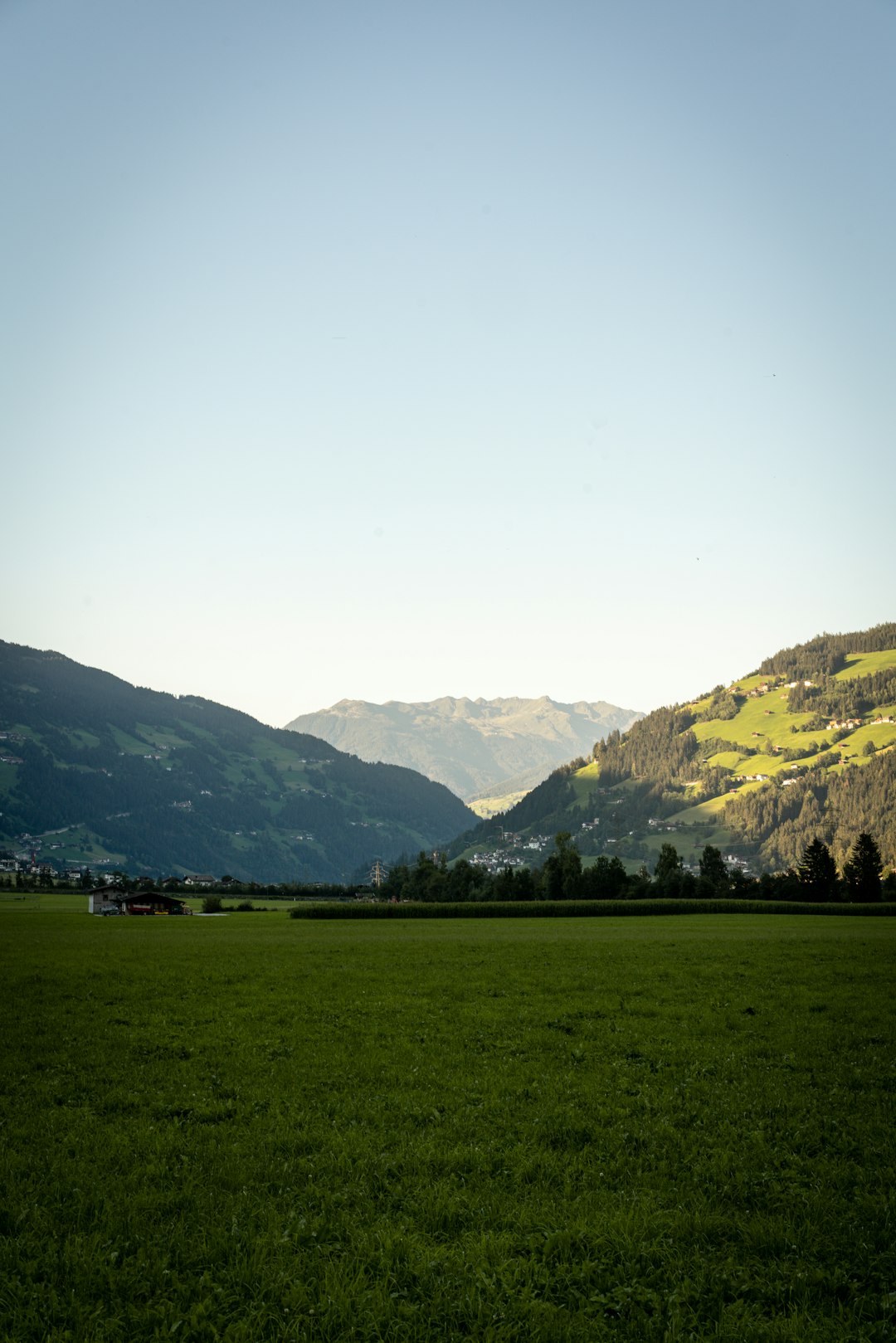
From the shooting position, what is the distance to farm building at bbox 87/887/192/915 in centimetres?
14600

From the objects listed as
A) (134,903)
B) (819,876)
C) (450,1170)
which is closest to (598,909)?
(819,876)

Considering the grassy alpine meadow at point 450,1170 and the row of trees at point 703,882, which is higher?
the grassy alpine meadow at point 450,1170

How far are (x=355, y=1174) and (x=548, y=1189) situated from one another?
283 centimetres

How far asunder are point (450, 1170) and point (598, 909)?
9612 centimetres

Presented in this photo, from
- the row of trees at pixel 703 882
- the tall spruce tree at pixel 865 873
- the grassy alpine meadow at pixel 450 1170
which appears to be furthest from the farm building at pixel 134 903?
the grassy alpine meadow at pixel 450 1170

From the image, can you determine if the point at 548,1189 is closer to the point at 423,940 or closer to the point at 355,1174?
the point at 355,1174

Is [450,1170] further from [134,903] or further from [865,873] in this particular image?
[134,903]

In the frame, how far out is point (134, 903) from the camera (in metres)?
146

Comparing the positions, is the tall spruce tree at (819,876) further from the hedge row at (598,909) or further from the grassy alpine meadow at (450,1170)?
the grassy alpine meadow at (450,1170)

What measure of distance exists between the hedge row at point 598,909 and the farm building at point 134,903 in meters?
49.7

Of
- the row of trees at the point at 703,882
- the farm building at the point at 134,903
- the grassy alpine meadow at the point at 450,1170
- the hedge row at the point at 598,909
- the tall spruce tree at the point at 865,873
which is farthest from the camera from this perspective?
the farm building at the point at 134,903

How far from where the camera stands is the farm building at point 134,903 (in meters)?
146

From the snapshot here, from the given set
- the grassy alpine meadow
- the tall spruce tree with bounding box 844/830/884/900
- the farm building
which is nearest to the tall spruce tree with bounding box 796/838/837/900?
the tall spruce tree with bounding box 844/830/884/900

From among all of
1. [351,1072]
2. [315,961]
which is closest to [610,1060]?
[351,1072]
